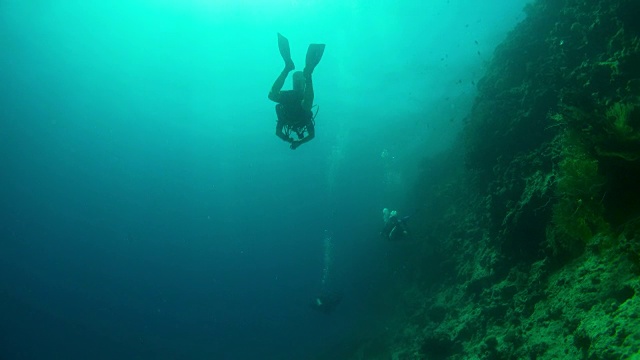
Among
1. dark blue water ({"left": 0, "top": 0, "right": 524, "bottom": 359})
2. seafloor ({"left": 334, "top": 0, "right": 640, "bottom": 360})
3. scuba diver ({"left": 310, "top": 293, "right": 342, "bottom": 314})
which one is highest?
dark blue water ({"left": 0, "top": 0, "right": 524, "bottom": 359})

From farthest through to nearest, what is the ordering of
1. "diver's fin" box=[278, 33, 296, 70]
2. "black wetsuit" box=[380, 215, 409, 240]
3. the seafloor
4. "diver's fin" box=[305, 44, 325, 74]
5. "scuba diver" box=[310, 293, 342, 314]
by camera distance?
"scuba diver" box=[310, 293, 342, 314] < "black wetsuit" box=[380, 215, 409, 240] < "diver's fin" box=[278, 33, 296, 70] < "diver's fin" box=[305, 44, 325, 74] < the seafloor

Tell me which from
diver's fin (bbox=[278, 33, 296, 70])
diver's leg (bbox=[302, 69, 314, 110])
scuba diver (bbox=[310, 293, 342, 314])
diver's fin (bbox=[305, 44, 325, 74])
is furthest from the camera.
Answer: scuba diver (bbox=[310, 293, 342, 314])

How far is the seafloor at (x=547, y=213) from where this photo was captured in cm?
491

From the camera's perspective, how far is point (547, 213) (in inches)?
296

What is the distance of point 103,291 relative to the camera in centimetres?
9794

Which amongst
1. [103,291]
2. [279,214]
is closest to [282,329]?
[279,214]

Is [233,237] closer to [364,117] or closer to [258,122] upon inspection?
[258,122]

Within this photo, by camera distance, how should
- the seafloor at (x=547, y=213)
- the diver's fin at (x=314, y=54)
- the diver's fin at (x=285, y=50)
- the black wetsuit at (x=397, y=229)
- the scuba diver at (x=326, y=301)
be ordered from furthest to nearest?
the scuba diver at (x=326, y=301) → the black wetsuit at (x=397, y=229) → the diver's fin at (x=285, y=50) → the diver's fin at (x=314, y=54) → the seafloor at (x=547, y=213)

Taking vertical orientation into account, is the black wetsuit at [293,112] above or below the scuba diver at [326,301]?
below

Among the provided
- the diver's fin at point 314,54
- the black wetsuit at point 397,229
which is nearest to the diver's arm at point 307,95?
the diver's fin at point 314,54

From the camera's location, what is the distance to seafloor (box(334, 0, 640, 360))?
4914 millimetres

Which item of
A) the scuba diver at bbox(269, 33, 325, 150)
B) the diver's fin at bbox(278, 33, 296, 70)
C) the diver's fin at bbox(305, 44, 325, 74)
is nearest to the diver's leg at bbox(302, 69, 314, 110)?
the scuba diver at bbox(269, 33, 325, 150)

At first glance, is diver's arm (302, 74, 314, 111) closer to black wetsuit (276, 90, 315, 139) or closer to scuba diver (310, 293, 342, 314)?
black wetsuit (276, 90, 315, 139)

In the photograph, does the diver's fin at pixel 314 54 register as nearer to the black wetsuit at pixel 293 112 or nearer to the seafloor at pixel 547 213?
the black wetsuit at pixel 293 112
